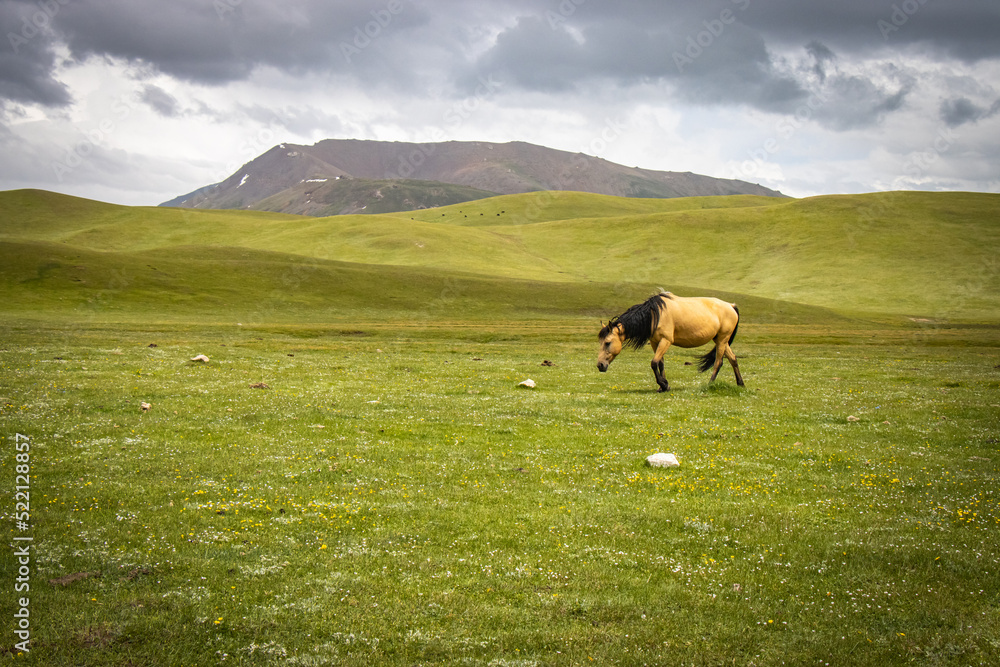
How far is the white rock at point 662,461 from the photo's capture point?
590 inches

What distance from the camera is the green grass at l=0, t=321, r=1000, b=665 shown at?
7.56 m

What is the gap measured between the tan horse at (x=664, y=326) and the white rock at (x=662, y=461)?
11444 mm

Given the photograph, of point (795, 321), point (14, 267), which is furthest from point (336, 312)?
point (795, 321)

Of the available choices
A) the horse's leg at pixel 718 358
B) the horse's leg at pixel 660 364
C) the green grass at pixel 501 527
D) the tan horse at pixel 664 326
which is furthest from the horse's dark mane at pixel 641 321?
the horse's leg at pixel 718 358

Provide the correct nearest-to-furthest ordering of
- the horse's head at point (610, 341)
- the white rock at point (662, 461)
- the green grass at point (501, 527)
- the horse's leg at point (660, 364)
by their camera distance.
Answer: the green grass at point (501, 527) < the white rock at point (662, 461) < the horse's leg at point (660, 364) < the horse's head at point (610, 341)

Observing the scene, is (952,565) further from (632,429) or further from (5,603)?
(5,603)

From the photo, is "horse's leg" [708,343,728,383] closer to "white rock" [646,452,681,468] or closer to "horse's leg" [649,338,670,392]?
"horse's leg" [649,338,670,392]

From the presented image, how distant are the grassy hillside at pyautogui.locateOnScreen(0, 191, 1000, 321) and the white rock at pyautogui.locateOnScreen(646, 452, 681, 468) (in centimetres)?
7383

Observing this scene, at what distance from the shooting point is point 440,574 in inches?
362

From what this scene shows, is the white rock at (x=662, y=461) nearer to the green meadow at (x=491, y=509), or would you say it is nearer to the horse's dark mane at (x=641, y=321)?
the green meadow at (x=491, y=509)

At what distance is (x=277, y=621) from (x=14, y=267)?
96980mm

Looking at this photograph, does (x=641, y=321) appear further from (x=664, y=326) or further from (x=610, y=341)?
(x=610, y=341)

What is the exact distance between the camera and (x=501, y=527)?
11062 millimetres

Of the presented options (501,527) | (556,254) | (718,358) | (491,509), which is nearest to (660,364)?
(718,358)
